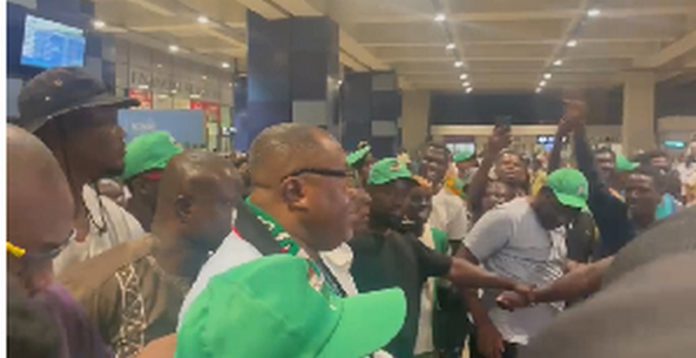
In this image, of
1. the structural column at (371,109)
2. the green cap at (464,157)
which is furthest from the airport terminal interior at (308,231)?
the structural column at (371,109)

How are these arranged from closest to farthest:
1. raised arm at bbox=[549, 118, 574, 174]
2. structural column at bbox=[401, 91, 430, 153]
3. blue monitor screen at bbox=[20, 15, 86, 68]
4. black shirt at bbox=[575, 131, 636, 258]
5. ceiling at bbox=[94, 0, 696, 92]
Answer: black shirt at bbox=[575, 131, 636, 258] < raised arm at bbox=[549, 118, 574, 174] < blue monitor screen at bbox=[20, 15, 86, 68] < ceiling at bbox=[94, 0, 696, 92] < structural column at bbox=[401, 91, 430, 153]

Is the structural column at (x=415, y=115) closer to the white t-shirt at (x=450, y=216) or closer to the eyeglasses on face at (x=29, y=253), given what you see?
the white t-shirt at (x=450, y=216)

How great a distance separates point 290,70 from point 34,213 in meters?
10.7

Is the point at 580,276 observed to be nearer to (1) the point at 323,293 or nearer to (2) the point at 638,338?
(1) the point at 323,293

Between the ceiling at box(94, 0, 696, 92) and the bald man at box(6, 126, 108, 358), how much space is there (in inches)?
371

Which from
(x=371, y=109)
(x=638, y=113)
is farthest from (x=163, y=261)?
(x=638, y=113)

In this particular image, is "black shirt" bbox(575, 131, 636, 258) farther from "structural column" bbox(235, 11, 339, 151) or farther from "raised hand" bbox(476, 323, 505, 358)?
"structural column" bbox(235, 11, 339, 151)

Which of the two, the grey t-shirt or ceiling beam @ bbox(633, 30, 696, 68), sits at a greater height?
ceiling beam @ bbox(633, 30, 696, 68)

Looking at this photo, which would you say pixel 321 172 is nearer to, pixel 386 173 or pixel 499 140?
pixel 386 173

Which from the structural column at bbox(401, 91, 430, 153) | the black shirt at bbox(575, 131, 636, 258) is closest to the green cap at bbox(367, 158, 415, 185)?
the black shirt at bbox(575, 131, 636, 258)

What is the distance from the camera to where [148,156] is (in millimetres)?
3094

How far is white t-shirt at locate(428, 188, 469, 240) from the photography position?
15.5 feet

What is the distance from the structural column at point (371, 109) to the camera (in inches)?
755

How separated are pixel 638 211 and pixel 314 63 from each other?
7583mm
